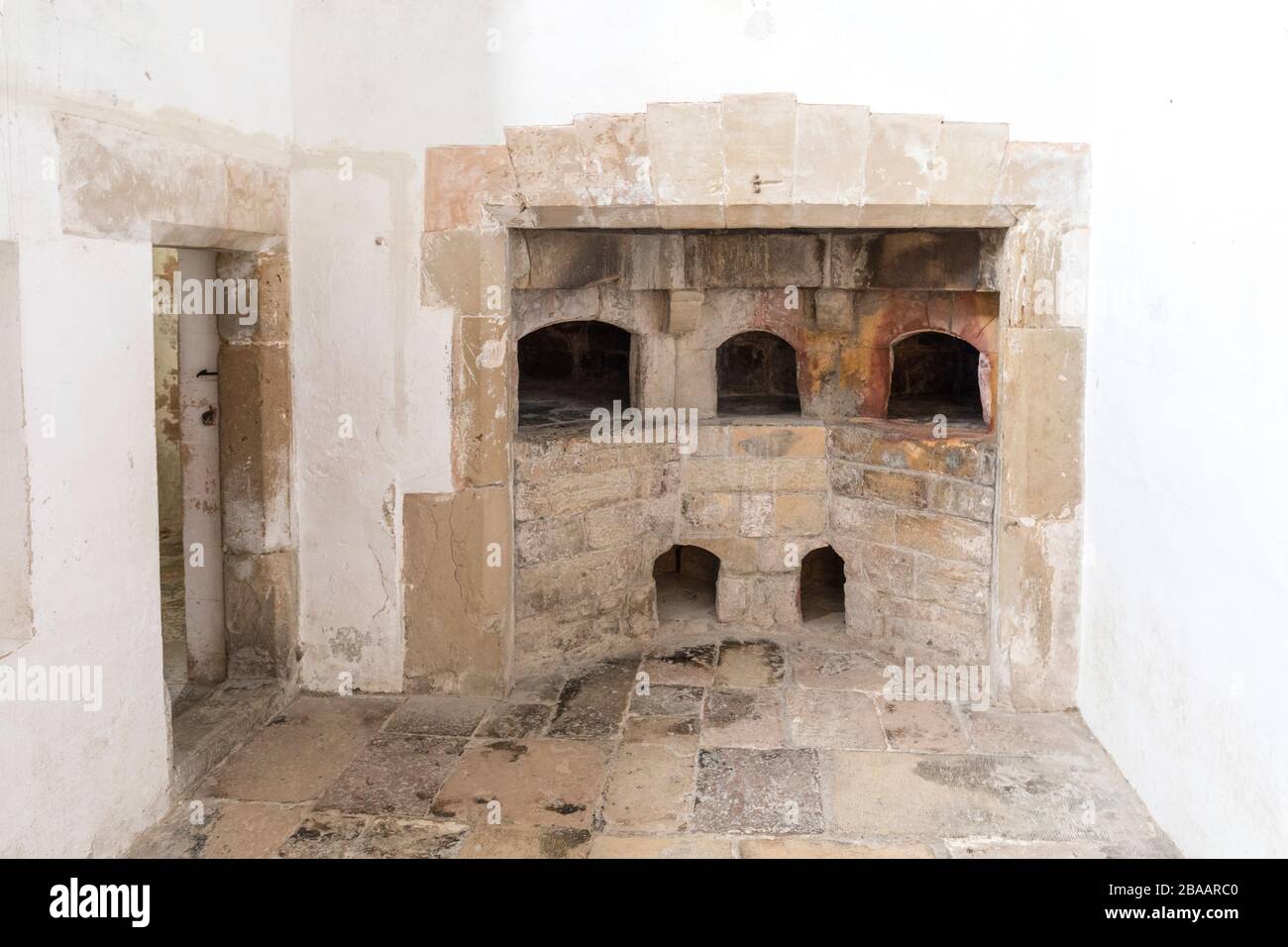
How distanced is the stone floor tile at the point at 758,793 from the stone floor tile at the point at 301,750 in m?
1.40

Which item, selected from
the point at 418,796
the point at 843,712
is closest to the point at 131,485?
the point at 418,796

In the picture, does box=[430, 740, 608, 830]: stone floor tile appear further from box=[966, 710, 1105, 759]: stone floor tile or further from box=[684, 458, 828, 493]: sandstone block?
box=[684, 458, 828, 493]: sandstone block

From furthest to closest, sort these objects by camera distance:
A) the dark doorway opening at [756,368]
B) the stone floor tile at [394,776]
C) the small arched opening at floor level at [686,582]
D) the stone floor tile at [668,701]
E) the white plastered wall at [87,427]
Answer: the dark doorway opening at [756,368]
the small arched opening at floor level at [686,582]
the stone floor tile at [668,701]
the stone floor tile at [394,776]
the white plastered wall at [87,427]

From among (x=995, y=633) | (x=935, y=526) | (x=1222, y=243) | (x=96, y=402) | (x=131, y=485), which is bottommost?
(x=995, y=633)

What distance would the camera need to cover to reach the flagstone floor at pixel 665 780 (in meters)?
3.94

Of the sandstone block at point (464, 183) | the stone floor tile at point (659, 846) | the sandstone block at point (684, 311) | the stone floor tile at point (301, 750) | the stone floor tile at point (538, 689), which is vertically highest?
the sandstone block at point (464, 183)

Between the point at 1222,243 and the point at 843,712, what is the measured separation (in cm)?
255

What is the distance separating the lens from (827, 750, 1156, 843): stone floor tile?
4027mm

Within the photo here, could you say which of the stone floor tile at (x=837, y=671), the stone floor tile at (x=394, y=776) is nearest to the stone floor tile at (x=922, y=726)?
the stone floor tile at (x=837, y=671)

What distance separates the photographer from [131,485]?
12.5 ft

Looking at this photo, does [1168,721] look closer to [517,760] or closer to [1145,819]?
[1145,819]

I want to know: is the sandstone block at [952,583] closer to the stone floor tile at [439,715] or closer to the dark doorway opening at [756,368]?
the dark doorway opening at [756,368]

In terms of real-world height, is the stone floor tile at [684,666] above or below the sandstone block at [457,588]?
below

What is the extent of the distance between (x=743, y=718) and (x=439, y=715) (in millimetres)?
1300
